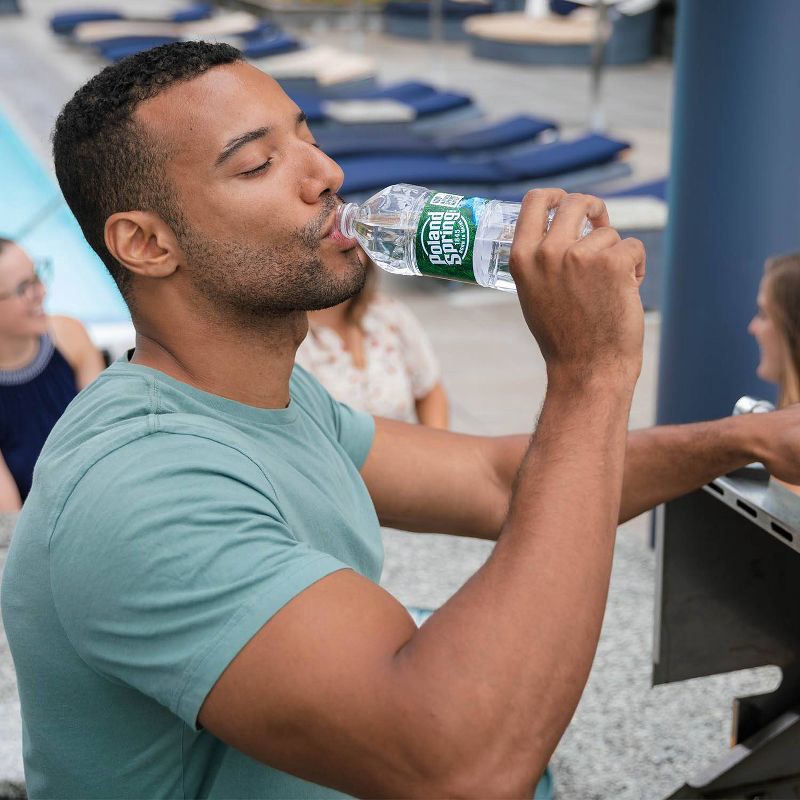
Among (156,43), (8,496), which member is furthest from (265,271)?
(156,43)

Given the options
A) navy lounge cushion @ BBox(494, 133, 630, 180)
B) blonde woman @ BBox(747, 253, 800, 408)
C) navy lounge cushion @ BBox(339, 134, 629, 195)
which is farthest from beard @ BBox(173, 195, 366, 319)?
navy lounge cushion @ BBox(494, 133, 630, 180)

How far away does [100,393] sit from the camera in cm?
138

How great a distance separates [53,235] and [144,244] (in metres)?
7.76

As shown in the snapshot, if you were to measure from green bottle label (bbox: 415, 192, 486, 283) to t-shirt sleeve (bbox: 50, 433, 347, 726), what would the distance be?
0.47 metres

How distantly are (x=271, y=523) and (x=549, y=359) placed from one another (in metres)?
0.35

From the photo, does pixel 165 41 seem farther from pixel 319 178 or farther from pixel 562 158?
pixel 319 178

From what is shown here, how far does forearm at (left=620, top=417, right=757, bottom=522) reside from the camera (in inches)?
65.1

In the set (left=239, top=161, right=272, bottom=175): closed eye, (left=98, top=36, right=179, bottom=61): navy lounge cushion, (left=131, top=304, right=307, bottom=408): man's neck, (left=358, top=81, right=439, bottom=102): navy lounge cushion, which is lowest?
(left=98, top=36, right=179, bottom=61): navy lounge cushion

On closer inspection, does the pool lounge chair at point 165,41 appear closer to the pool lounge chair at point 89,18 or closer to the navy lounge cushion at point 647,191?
the pool lounge chair at point 89,18

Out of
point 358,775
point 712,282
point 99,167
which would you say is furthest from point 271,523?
point 712,282

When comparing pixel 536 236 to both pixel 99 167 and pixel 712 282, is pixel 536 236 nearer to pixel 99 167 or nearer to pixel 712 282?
pixel 99 167

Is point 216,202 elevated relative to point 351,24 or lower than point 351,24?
elevated

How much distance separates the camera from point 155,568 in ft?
3.68

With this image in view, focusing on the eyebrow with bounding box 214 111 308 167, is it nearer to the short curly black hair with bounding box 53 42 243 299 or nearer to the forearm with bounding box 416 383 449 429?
the short curly black hair with bounding box 53 42 243 299
